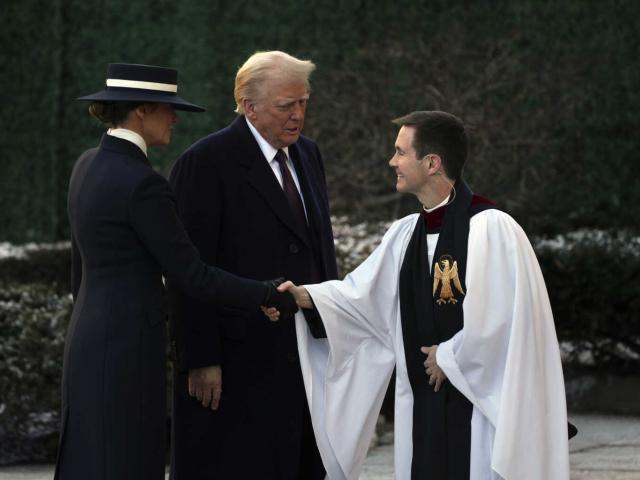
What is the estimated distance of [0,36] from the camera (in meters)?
10.8

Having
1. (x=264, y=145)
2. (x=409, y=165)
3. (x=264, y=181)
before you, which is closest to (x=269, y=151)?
(x=264, y=145)

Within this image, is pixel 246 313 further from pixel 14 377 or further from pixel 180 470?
pixel 14 377

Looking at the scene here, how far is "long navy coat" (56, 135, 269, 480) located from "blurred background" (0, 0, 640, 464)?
8.30ft

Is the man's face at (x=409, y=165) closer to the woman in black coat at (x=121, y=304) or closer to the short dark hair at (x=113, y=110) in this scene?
the woman in black coat at (x=121, y=304)

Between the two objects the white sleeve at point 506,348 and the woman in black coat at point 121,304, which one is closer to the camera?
the woman in black coat at point 121,304

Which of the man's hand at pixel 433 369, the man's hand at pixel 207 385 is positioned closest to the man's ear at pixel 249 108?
the man's hand at pixel 207 385

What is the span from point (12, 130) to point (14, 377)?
4792 mm

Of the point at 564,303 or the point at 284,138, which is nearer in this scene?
the point at 284,138

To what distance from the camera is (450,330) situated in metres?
4.19

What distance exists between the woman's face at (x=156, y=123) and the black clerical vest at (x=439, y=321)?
84 centimetres

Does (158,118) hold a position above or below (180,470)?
above

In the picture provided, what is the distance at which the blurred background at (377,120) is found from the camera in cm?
738

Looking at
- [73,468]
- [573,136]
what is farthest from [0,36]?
[73,468]

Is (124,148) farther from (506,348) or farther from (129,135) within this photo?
(506,348)
